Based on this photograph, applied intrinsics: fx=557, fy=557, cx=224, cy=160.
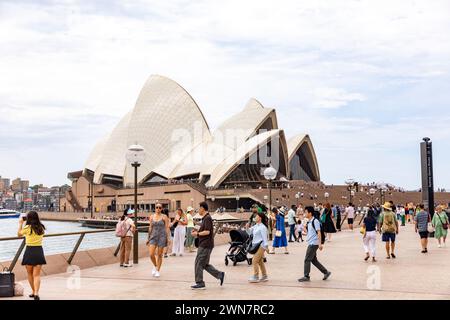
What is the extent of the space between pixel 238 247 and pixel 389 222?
368 cm

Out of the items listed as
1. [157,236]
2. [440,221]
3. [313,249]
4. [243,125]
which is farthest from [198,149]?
[313,249]

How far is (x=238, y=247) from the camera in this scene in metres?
12.5

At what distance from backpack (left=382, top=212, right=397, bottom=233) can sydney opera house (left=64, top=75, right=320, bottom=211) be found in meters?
46.3

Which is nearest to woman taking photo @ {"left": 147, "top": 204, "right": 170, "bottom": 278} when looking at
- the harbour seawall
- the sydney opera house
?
the harbour seawall

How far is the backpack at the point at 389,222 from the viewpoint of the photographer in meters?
13.1

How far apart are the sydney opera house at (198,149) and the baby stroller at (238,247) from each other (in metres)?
46.7

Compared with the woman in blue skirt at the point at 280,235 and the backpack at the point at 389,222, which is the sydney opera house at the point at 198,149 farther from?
the backpack at the point at 389,222

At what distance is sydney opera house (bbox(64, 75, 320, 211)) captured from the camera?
205 ft

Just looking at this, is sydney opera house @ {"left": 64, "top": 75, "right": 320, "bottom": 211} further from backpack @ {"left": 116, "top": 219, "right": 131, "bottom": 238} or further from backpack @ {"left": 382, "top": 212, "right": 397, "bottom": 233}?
backpack @ {"left": 116, "top": 219, "right": 131, "bottom": 238}

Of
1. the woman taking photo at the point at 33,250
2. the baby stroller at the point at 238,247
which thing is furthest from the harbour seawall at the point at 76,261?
the baby stroller at the point at 238,247

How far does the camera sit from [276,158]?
6619 cm

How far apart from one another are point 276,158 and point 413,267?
2159 inches

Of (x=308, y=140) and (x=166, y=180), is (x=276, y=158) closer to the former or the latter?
(x=308, y=140)
